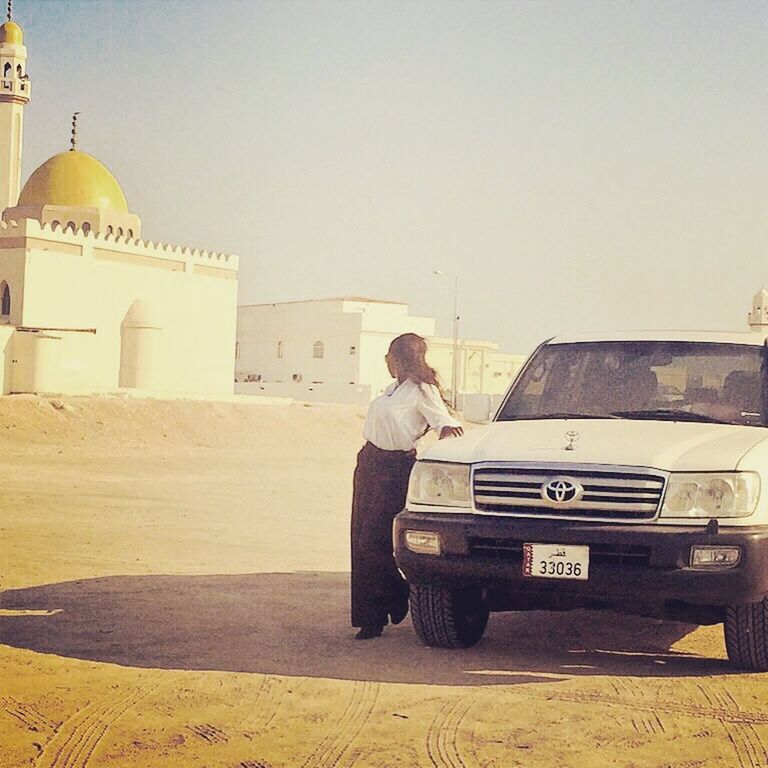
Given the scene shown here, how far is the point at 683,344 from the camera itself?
766 cm

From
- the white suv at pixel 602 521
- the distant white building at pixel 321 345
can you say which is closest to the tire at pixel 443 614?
the white suv at pixel 602 521

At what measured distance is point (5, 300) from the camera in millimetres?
40750

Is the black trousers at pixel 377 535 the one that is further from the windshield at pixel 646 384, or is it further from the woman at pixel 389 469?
the windshield at pixel 646 384

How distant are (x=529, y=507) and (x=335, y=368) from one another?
62712 mm

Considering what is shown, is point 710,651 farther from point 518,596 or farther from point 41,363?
point 41,363

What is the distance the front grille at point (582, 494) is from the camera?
20.1 feet

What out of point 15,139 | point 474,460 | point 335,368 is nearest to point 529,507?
point 474,460

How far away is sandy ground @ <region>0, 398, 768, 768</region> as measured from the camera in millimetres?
4957

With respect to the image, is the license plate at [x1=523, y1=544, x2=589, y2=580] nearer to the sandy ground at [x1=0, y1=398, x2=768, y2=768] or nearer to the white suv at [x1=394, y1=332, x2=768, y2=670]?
the white suv at [x1=394, y1=332, x2=768, y2=670]

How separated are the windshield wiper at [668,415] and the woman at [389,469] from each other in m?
1.04

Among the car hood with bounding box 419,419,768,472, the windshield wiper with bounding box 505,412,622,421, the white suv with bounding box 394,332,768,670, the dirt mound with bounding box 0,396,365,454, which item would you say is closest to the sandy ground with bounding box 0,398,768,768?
the white suv with bounding box 394,332,768,670

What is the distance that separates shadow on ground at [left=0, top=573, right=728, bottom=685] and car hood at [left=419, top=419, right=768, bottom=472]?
115 centimetres

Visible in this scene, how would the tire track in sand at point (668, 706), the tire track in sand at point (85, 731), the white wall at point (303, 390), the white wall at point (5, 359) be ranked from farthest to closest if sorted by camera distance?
the white wall at point (303, 390) < the white wall at point (5, 359) < the tire track in sand at point (668, 706) < the tire track in sand at point (85, 731)

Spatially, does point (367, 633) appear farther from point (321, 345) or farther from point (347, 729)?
point (321, 345)
